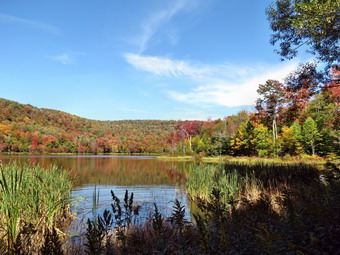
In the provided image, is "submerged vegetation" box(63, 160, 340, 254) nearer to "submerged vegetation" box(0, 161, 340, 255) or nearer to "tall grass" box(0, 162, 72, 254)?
"submerged vegetation" box(0, 161, 340, 255)

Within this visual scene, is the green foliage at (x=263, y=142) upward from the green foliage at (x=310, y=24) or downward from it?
downward

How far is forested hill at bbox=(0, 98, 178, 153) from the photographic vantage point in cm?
6950

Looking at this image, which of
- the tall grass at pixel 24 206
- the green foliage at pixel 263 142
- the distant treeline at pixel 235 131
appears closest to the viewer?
the tall grass at pixel 24 206

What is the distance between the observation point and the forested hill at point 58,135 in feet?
228

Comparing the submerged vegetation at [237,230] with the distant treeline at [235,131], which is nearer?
the submerged vegetation at [237,230]

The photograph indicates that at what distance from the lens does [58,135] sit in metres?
80.1

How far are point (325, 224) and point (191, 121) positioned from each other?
6372cm

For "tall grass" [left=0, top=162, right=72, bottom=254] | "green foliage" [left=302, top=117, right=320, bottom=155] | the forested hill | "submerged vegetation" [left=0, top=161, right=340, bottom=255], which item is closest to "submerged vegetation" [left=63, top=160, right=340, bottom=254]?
"submerged vegetation" [left=0, top=161, right=340, bottom=255]

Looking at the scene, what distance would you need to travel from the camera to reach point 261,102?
130 feet

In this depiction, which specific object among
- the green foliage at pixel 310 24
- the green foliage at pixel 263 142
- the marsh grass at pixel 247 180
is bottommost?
the marsh grass at pixel 247 180

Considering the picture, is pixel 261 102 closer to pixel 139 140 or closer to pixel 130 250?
pixel 130 250

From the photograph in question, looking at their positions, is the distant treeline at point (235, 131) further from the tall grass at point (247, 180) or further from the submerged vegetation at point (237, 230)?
the submerged vegetation at point (237, 230)

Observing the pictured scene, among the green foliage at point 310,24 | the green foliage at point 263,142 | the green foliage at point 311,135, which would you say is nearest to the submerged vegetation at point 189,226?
the green foliage at point 310,24

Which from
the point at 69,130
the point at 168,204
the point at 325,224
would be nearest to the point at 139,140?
the point at 69,130
